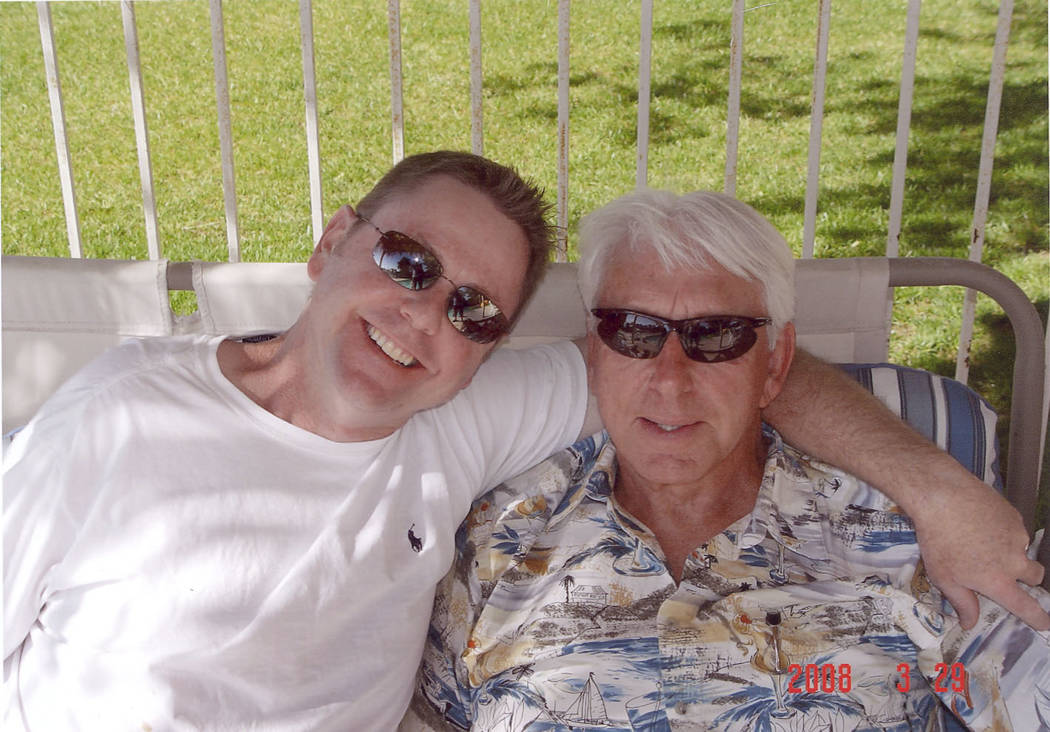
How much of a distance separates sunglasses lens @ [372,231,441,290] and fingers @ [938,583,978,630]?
129 cm

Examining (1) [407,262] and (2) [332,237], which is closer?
(1) [407,262]

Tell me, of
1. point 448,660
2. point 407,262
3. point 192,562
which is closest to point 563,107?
point 407,262

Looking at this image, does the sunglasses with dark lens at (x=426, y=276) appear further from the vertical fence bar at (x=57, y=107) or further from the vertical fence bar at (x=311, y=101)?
the vertical fence bar at (x=57, y=107)

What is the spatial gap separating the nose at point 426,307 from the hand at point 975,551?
1128 millimetres

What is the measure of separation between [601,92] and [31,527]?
5855mm

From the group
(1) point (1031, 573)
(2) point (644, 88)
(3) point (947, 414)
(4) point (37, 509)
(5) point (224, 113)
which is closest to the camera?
(4) point (37, 509)

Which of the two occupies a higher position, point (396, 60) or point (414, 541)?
point (396, 60)

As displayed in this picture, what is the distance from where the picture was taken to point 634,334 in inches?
87.2

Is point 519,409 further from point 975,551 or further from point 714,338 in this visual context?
point 975,551

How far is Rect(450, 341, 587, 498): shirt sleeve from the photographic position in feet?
7.56

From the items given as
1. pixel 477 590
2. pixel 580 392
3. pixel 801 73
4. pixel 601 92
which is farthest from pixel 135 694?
pixel 801 73

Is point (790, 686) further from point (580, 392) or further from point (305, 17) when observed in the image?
point (305, 17)

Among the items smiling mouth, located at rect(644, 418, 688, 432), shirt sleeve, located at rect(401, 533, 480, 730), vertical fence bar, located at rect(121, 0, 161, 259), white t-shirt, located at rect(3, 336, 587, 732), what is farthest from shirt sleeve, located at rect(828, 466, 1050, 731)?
vertical fence bar, located at rect(121, 0, 161, 259)
